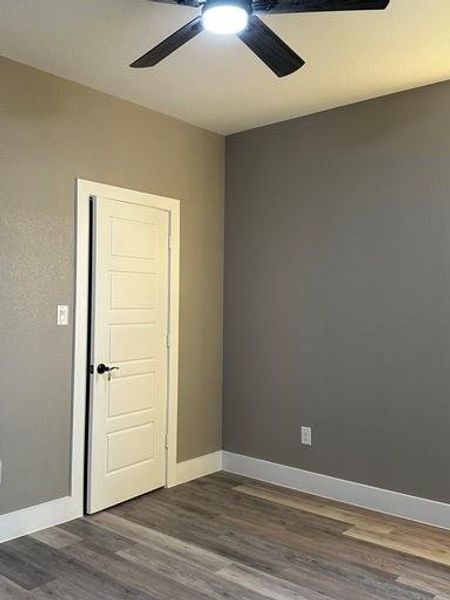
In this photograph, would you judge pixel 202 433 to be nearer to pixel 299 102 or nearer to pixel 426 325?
pixel 426 325

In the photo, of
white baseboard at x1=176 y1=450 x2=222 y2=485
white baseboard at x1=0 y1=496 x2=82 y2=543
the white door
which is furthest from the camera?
white baseboard at x1=176 y1=450 x2=222 y2=485

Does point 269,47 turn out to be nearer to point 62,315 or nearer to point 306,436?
point 62,315

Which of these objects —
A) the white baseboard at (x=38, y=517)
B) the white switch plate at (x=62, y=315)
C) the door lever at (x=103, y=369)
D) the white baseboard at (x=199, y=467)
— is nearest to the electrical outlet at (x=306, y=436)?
the white baseboard at (x=199, y=467)

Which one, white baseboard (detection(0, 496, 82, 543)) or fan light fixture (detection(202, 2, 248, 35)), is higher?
fan light fixture (detection(202, 2, 248, 35))

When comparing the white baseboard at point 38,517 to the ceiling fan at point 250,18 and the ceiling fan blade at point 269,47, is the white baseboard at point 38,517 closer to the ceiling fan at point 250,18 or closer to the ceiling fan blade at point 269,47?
the ceiling fan at point 250,18

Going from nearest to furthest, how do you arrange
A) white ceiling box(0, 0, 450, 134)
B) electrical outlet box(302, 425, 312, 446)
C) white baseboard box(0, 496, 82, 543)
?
white ceiling box(0, 0, 450, 134) < white baseboard box(0, 496, 82, 543) < electrical outlet box(302, 425, 312, 446)


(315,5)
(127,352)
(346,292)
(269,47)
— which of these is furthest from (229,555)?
(315,5)

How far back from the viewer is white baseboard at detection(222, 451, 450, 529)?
11.1 ft

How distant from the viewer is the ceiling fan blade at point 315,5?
1968mm

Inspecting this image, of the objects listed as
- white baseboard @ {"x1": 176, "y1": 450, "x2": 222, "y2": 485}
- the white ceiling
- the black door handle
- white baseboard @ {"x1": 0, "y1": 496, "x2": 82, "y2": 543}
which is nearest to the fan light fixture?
the white ceiling

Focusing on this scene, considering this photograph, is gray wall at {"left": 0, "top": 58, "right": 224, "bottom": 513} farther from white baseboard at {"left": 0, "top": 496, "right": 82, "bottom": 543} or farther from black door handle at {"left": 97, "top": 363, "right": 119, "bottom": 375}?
black door handle at {"left": 97, "top": 363, "right": 119, "bottom": 375}

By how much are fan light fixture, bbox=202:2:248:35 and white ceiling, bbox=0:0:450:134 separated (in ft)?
1.71

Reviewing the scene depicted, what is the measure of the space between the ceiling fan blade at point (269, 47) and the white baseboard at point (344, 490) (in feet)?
8.72

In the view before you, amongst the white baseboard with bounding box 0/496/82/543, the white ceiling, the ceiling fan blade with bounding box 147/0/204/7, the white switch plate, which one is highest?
the white ceiling
